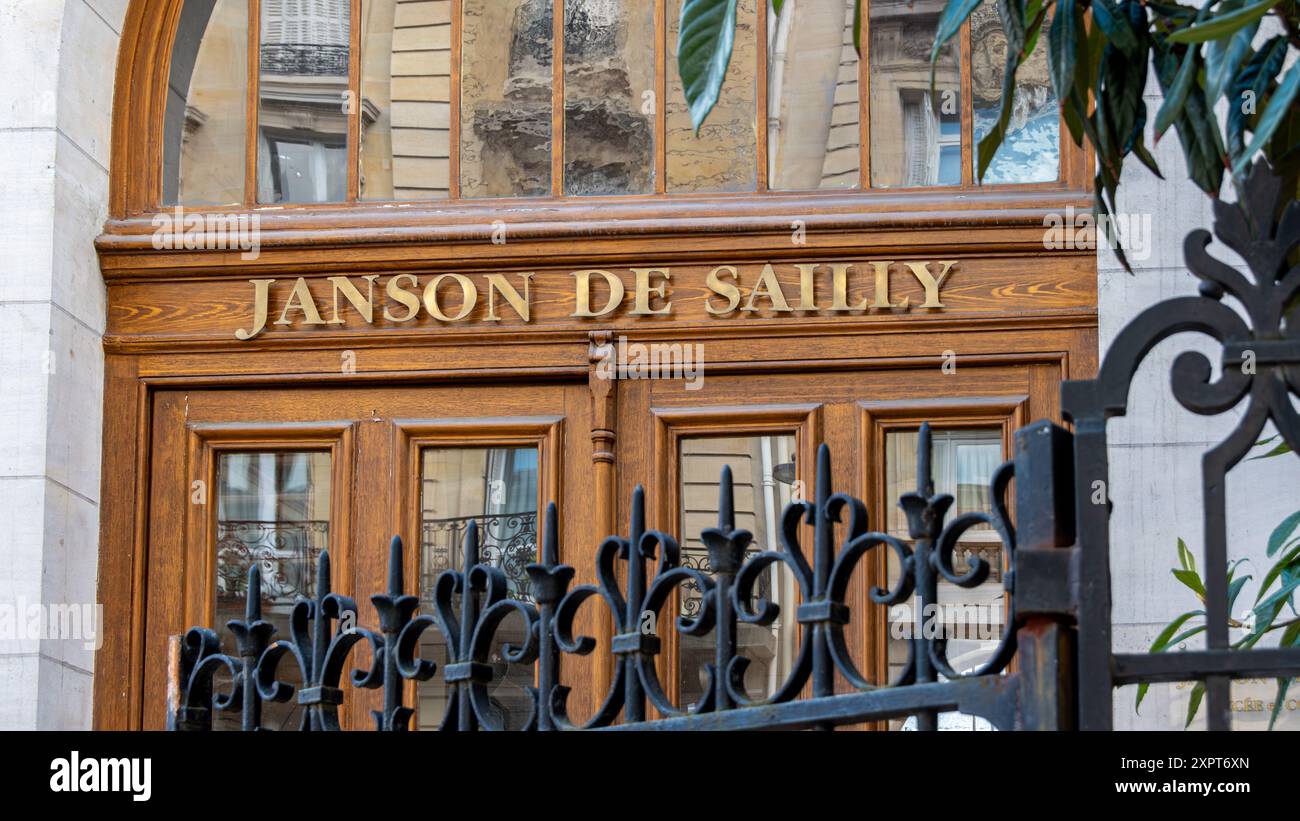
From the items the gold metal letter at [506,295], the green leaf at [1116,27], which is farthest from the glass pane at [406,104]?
the green leaf at [1116,27]

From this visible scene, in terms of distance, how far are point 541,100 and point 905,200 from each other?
1467mm

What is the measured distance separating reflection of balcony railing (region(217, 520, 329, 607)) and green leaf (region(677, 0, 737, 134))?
4.51 m

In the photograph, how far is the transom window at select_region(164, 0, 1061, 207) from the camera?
893 cm

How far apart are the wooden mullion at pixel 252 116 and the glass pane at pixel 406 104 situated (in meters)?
0.42

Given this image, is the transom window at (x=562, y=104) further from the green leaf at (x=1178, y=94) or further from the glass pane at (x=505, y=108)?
the green leaf at (x=1178, y=94)

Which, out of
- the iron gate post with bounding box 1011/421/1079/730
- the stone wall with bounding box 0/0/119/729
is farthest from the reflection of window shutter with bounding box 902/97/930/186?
the iron gate post with bounding box 1011/421/1079/730

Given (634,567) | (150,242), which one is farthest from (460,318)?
(634,567)

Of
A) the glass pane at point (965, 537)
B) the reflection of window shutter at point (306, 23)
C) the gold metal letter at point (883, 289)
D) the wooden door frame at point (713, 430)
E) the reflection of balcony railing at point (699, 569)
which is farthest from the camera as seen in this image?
the reflection of window shutter at point (306, 23)

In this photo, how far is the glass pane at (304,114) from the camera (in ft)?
30.2

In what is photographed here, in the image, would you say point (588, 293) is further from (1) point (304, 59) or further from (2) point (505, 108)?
(1) point (304, 59)

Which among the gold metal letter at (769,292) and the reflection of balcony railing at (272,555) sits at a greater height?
the gold metal letter at (769,292)
